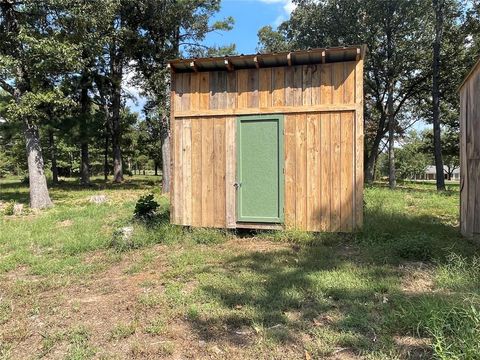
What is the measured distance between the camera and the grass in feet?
9.45

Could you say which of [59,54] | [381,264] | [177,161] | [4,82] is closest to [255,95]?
[177,161]

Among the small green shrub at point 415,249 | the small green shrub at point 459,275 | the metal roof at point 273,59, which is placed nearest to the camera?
the small green shrub at point 459,275

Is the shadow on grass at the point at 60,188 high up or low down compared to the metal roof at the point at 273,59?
down

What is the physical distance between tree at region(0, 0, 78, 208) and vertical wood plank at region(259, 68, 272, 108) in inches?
284

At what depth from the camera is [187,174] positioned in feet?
22.2

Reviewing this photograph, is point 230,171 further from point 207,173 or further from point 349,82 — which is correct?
point 349,82

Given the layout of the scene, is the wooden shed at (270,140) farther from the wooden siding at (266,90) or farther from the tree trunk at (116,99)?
the tree trunk at (116,99)

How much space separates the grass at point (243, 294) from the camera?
2.88 meters

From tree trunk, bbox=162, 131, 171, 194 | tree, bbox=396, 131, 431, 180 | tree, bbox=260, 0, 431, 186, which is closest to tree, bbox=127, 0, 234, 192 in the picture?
tree trunk, bbox=162, 131, 171, 194

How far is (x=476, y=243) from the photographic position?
5652 mm

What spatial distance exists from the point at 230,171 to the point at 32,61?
811cm

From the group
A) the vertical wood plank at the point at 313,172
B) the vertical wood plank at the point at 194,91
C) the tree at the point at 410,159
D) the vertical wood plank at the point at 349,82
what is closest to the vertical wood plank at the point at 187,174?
the vertical wood plank at the point at 194,91

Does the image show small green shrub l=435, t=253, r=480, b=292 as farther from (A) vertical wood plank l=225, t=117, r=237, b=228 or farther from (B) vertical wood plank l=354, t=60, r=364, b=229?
(A) vertical wood plank l=225, t=117, r=237, b=228

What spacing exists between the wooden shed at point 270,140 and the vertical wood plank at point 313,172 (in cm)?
2
